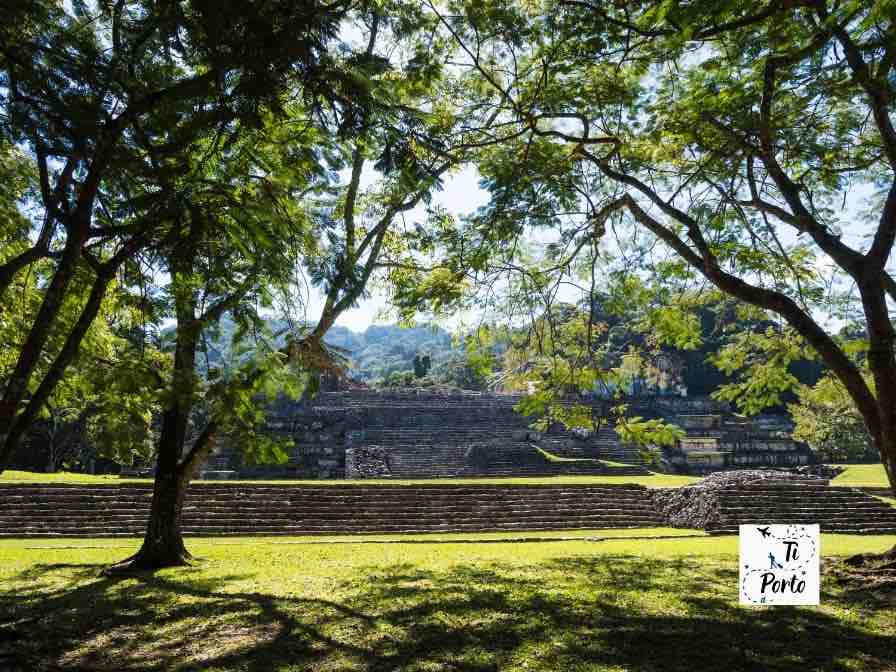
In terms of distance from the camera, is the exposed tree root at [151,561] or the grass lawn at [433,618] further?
the exposed tree root at [151,561]

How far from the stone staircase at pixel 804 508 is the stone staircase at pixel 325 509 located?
1.70 meters

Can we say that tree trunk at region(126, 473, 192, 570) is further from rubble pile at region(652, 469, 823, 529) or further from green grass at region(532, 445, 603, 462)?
green grass at region(532, 445, 603, 462)

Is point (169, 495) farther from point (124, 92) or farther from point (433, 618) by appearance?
point (124, 92)

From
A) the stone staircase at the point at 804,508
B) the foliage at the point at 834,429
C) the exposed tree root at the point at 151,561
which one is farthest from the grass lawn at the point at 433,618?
the foliage at the point at 834,429

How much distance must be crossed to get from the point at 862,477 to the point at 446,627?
23450mm

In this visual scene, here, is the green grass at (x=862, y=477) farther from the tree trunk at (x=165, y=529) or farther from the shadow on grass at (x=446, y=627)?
the tree trunk at (x=165, y=529)

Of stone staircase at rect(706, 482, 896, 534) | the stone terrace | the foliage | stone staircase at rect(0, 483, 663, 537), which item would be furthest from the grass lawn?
the foliage

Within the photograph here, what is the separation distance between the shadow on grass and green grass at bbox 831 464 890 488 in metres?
17.9

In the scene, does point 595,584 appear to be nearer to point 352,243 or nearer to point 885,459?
point 885,459

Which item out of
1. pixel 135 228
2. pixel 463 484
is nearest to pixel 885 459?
pixel 135 228

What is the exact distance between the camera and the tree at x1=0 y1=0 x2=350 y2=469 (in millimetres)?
3869

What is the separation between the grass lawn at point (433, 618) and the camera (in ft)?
13.6

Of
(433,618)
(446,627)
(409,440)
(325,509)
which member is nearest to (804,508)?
(325,509)

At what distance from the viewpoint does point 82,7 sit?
4.79 m
